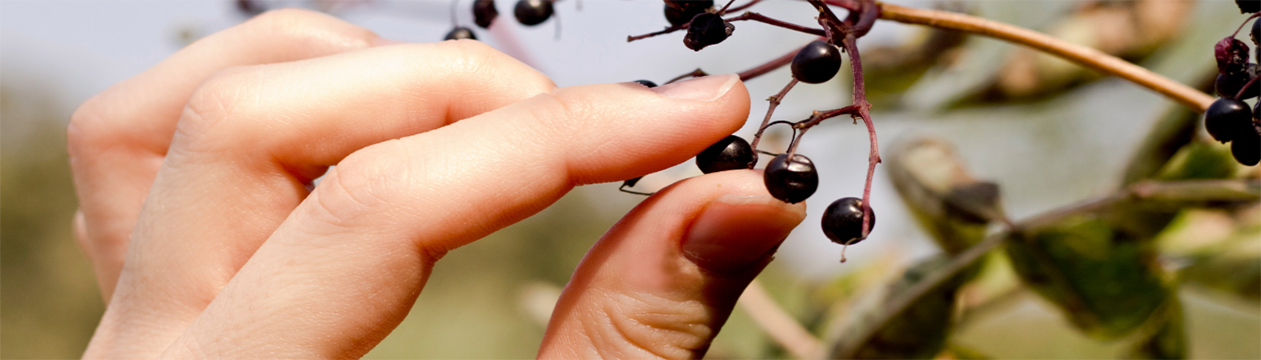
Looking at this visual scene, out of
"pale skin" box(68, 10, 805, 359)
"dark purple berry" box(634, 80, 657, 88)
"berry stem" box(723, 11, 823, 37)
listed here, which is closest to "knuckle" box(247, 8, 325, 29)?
"pale skin" box(68, 10, 805, 359)

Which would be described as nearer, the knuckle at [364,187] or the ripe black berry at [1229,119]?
the ripe black berry at [1229,119]

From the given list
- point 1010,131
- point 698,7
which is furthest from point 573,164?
point 1010,131

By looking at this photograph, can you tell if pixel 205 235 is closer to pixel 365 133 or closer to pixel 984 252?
pixel 365 133

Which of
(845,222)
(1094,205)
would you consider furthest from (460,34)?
(1094,205)

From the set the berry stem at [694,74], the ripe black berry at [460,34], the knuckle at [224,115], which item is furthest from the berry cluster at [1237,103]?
the knuckle at [224,115]

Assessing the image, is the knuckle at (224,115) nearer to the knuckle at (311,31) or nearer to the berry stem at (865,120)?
the knuckle at (311,31)

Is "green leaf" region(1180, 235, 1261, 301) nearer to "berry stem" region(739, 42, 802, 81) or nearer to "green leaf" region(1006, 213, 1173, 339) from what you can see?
"green leaf" region(1006, 213, 1173, 339)
